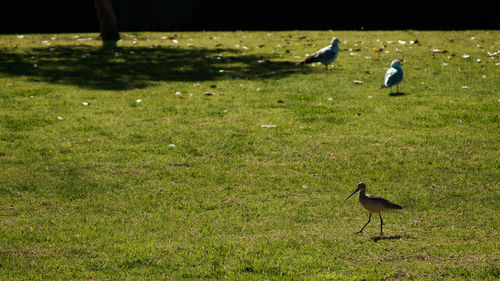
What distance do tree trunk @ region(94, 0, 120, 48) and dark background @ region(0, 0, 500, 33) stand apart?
421 cm

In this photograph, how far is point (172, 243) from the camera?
4.55 m

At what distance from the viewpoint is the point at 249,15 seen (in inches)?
842

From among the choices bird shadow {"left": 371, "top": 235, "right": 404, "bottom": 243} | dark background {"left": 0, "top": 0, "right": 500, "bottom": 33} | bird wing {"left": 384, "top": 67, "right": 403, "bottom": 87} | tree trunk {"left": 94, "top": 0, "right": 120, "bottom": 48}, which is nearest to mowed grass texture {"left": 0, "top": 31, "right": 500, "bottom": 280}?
bird shadow {"left": 371, "top": 235, "right": 404, "bottom": 243}

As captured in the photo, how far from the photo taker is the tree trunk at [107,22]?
1570 cm

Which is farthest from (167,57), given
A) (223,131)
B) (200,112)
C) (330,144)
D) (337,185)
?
(337,185)

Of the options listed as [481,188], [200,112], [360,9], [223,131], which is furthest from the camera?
[360,9]

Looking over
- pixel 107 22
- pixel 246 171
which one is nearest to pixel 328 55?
pixel 246 171

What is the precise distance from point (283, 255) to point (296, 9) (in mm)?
18140

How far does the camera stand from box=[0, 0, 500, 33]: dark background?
2052 cm

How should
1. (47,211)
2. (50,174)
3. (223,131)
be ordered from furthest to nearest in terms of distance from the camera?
1. (223,131)
2. (50,174)
3. (47,211)

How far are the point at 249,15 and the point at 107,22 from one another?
6.76 m

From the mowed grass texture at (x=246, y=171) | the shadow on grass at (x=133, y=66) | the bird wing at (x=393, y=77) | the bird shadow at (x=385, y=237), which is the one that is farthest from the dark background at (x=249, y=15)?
the bird shadow at (x=385, y=237)

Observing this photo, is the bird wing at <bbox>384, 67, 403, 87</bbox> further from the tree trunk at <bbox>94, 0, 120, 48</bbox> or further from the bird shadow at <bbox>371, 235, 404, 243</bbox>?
the tree trunk at <bbox>94, 0, 120, 48</bbox>

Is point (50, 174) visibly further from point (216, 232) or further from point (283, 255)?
point (283, 255)
